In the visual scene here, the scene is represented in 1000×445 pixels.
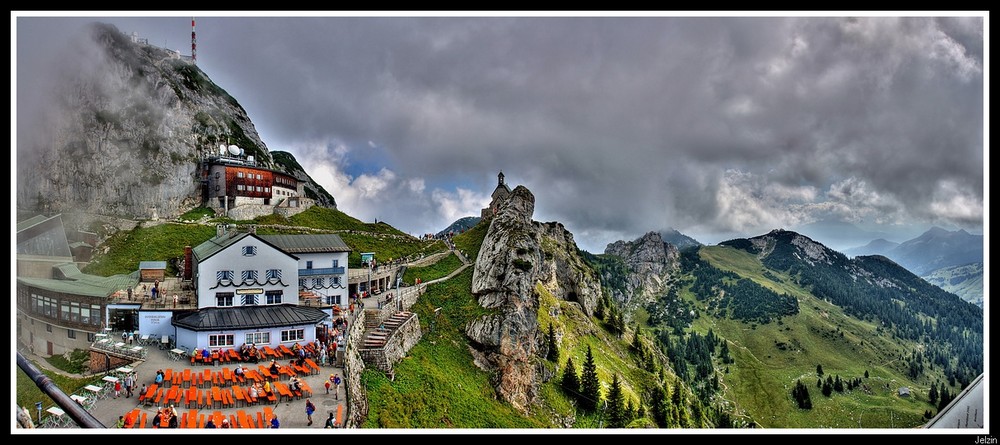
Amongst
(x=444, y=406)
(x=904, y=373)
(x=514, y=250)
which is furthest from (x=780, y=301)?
(x=444, y=406)

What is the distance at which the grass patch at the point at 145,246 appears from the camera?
19.9 metres

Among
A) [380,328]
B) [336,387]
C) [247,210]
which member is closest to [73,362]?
[336,387]

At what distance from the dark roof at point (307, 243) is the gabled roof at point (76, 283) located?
5.88 meters

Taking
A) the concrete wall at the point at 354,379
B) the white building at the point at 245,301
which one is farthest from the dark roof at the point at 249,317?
the concrete wall at the point at 354,379

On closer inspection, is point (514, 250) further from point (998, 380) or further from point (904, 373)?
point (904, 373)

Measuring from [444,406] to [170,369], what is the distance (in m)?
9.58

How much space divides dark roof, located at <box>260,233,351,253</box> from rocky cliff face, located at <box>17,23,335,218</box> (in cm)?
777

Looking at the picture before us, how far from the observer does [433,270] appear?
36.6 metres

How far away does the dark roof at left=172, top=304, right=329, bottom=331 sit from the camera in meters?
18.0

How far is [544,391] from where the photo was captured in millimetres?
28531

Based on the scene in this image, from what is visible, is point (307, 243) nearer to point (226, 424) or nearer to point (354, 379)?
point (354, 379)
